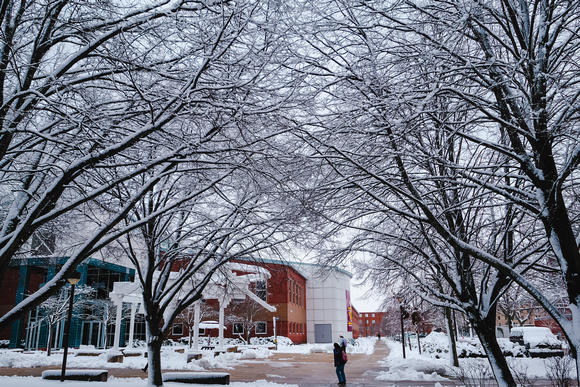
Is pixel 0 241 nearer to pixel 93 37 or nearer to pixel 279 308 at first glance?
pixel 93 37

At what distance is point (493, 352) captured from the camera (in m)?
9.16

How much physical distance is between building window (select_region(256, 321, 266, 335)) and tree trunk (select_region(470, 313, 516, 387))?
154 ft

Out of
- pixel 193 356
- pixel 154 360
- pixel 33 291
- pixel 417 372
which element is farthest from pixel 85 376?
pixel 33 291

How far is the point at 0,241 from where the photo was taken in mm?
6191

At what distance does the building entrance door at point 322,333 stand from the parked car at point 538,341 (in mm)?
37985

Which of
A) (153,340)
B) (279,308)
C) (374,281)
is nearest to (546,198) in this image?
(374,281)

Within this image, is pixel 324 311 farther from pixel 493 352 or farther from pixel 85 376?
pixel 493 352

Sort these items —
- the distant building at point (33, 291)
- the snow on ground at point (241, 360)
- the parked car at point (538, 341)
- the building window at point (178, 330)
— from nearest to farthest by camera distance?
1. the snow on ground at point (241, 360)
2. the parked car at point (538, 341)
3. the distant building at point (33, 291)
4. the building window at point (178, 330)

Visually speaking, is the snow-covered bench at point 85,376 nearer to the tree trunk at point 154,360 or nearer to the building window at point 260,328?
the tree trunk at point 154,360

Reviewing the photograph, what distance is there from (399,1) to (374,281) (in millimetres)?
10206

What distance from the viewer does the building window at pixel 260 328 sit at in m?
54.0

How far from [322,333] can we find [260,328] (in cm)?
1563

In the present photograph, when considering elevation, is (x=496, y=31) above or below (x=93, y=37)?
above

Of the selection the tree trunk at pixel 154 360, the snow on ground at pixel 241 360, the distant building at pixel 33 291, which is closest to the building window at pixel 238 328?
the distant building at pixel 33 291
